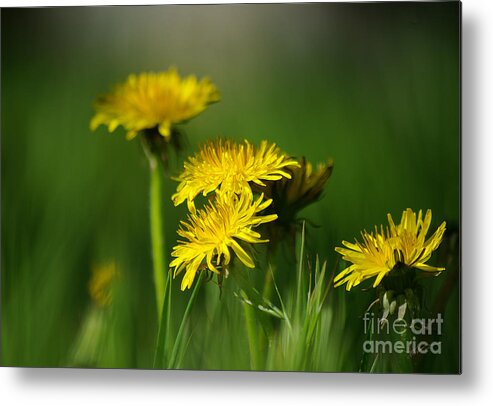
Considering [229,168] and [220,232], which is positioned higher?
[229,168]

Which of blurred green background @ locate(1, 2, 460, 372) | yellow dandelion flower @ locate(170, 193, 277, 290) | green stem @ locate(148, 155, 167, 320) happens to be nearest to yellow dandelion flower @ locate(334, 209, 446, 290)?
blurred green background @ locate(1, 2, 460, 372)

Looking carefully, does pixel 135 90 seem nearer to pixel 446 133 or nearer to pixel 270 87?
pixel 270 87

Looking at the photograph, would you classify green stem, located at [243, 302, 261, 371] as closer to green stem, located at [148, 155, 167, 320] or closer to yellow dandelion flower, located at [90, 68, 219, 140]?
green stem, located at [148, 155, 167, 320]

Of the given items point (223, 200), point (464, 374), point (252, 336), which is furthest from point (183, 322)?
point (464, 374)

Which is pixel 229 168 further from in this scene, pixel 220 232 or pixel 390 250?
pixel 390 250

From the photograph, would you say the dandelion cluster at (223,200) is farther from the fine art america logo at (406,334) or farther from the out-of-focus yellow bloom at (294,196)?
the fine art america logo at (406,334)
